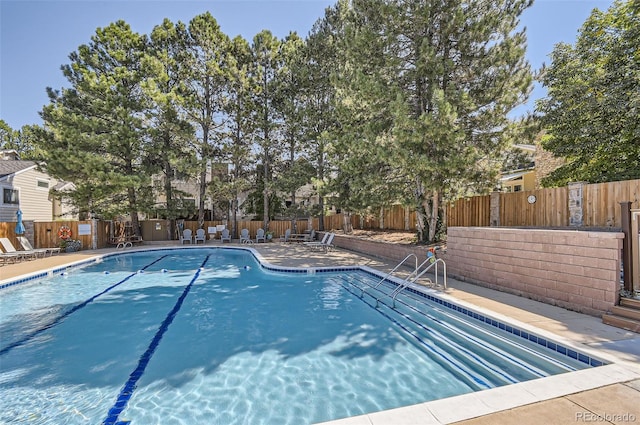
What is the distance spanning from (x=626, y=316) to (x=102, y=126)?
2069 centimetres

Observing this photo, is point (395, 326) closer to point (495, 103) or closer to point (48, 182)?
point (495, 103)

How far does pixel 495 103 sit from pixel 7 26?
654 inches

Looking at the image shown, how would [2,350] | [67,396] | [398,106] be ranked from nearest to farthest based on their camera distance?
[67,396] < [2,350] < [398,106]

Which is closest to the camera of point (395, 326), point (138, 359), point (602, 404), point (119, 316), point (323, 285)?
point (602, 404)

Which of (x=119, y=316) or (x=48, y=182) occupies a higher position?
(x=48, y=182)

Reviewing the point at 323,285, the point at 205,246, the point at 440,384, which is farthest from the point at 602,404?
the point at 205,246

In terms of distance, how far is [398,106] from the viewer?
844cm

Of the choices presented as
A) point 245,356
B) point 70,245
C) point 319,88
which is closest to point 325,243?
point 319,88

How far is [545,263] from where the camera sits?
5.81 meters

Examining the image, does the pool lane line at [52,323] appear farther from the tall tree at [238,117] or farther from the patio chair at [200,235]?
the tall tree at [238,117]

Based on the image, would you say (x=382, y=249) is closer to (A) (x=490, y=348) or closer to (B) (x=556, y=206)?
(B) (x=556, y=206)

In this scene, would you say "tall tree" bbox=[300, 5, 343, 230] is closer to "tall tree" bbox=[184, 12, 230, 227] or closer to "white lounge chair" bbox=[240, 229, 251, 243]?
"white lounge chair" bbox=[240, 229, 251, 243]

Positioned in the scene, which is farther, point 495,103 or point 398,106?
point 495,103

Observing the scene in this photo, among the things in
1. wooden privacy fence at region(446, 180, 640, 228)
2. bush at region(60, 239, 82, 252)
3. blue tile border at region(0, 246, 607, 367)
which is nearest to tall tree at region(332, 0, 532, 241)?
wooden privacy fence at region(446, 180, 640, 228)
